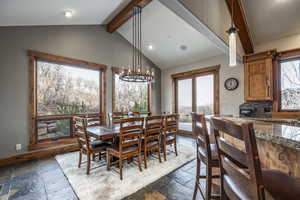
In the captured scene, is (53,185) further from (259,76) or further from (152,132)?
(259,76)

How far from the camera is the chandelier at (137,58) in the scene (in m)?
3.11

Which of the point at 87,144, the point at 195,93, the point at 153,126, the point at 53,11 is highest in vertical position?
the point at 53,11

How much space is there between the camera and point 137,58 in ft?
17.7

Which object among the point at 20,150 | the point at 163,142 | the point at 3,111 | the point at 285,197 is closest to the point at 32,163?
the point at 20,150

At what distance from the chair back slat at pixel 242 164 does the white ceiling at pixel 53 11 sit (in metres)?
3.55

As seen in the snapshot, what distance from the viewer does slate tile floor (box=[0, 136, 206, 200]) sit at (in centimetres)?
188

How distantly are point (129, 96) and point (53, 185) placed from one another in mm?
3527

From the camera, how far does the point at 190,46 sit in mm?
4516

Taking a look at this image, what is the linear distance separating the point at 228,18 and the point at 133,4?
221 centimetres

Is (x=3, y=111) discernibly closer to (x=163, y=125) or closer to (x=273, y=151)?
(x=163, y=125)

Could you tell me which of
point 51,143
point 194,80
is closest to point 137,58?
point 194,80

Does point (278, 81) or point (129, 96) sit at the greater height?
point (278, 81)

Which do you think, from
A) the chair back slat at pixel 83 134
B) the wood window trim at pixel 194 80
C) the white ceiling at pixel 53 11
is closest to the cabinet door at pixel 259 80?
the wood window trim at pixel 194 80

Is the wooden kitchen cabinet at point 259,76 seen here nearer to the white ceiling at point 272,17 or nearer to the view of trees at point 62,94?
the white ceiling at point 272,17
